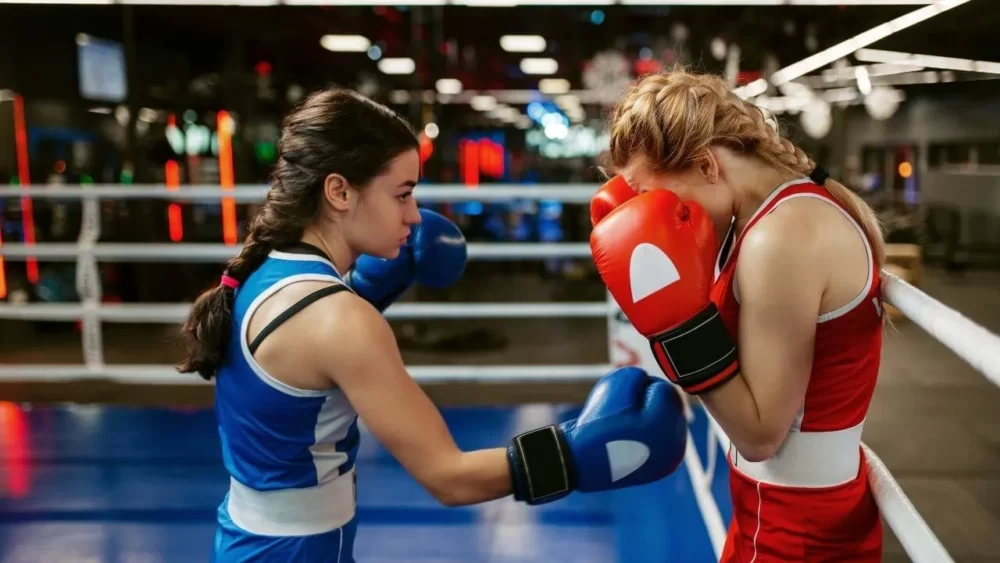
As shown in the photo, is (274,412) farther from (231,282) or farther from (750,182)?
(750,182)

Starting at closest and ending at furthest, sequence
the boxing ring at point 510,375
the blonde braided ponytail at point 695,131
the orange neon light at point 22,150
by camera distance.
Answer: the blonde braided ponytail at point 695,131
the boxing ring at point 510,375
the orange neon light at point 22,150

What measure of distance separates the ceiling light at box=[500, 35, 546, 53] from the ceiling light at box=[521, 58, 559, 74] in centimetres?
128

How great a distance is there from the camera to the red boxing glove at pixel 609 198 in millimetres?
1346

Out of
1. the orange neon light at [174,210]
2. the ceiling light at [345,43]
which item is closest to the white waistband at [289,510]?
the orange neon light at [174,210]

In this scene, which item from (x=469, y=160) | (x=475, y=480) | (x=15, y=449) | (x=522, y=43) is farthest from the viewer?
(x=469, y=160)

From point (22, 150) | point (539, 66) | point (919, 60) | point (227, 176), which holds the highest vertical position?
point (539, 66)

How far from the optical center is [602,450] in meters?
1.04

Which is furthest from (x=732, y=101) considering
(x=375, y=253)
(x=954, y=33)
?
(x=954, y=33)

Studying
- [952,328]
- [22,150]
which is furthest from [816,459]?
[22,150]

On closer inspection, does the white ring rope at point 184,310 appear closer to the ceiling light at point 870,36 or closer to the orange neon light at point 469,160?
the ceiling light at point 870,36

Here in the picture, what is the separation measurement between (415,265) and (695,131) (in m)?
0.79

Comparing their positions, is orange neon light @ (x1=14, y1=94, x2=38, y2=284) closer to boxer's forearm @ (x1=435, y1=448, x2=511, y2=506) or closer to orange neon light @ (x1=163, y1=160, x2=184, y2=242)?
orange neon light @ (x1=163, y1=160, x2=184, y2=242)

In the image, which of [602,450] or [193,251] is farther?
[193,251]

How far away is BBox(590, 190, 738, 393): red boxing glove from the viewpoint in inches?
Result: 36.9
